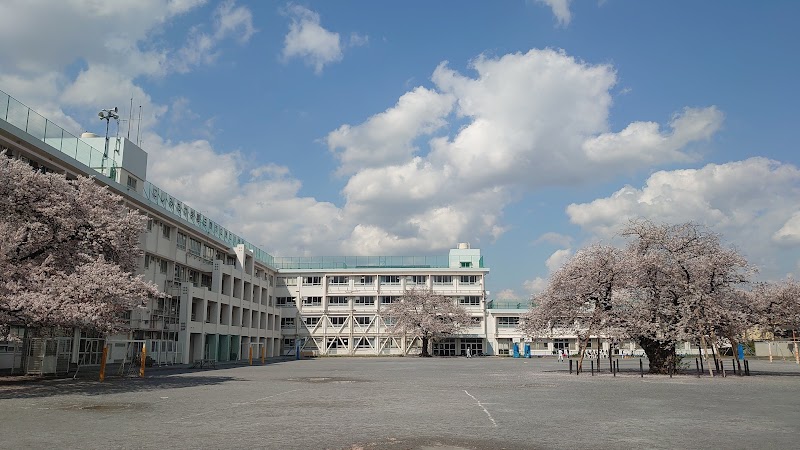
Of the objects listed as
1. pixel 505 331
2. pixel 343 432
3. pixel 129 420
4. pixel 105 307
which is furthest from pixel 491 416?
pixel 505 331

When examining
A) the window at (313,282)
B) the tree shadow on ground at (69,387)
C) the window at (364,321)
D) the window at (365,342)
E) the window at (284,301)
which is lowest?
the tree shadow on ground at (69,387)

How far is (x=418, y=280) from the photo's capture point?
327 ft

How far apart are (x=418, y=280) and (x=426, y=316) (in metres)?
14.1

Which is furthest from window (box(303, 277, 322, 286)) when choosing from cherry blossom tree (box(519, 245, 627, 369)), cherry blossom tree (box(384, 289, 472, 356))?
cherry blossom tree (box(519, 245, 627, 369))

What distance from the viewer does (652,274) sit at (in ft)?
113

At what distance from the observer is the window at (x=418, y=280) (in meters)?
99.1

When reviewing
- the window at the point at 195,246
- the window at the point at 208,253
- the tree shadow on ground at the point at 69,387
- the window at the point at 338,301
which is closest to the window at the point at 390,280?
the window at the point at 338,301

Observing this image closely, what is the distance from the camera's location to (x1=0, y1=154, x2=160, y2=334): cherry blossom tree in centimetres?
2366

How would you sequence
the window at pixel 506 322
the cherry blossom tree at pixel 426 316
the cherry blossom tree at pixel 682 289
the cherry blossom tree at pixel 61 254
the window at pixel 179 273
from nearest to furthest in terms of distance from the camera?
the cherry blossom tree at pixel 61 254 < the cherry blossom tree at pixel 682 289 < the window at pixel 179 273 < the cherry blossom tree at pixel 426 316 < the window at pixel 506 322

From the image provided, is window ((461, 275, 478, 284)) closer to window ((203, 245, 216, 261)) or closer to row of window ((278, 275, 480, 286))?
row of window ((278, 275, 480, 286))

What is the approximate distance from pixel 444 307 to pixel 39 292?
68208mm

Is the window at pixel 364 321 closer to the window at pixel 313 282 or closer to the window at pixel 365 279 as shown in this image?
the window at pixel 365 279

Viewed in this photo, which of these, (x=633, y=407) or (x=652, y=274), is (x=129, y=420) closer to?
(x=633, y=407)

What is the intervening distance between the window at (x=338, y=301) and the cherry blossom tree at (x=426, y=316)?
1124 cm
